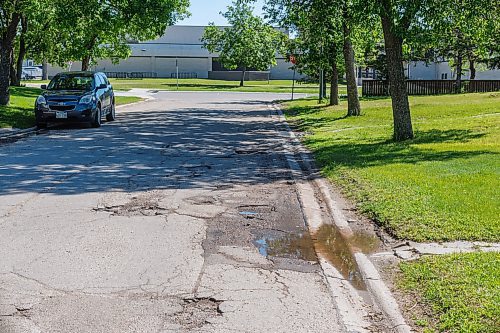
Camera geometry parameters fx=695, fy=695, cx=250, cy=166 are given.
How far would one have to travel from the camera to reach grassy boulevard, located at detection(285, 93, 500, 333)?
18.2 feet

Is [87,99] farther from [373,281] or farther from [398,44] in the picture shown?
[373,281]

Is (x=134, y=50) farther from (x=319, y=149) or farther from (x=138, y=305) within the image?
(x=138, y=305)

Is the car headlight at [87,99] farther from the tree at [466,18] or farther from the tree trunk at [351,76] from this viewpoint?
the tree at [466,18]

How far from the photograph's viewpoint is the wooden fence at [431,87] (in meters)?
45.3

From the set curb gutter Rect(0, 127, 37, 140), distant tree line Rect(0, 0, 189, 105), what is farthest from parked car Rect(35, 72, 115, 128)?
distant tree line Rect(0, 0, 189, 105)

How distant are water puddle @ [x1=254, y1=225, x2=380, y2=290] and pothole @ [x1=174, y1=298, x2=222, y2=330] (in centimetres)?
159

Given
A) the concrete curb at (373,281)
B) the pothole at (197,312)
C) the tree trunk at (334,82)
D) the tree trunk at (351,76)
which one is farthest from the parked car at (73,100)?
the pothole at (197,312)

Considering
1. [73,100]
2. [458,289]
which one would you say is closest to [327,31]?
[73,100]

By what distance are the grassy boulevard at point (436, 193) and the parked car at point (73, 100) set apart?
23.1 ft

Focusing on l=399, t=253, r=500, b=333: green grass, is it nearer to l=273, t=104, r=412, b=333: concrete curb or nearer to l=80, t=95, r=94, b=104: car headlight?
l=273, t=104, r=412, b=333: concrete curb

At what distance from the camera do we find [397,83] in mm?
16797

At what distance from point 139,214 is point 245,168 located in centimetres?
487

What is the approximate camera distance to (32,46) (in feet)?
146

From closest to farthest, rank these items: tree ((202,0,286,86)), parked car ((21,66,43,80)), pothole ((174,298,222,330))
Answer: pothole ((174,298,222,330))
tree ((202,0,286,86))
parked car ((21,66,43,80))
